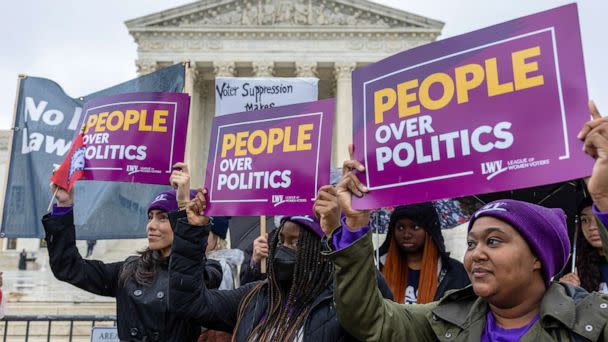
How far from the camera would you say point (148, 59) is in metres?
36.0

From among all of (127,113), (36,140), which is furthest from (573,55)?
(36,140)

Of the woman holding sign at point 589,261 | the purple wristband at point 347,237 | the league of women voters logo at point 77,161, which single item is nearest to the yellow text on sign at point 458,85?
the purple wristband at point 347,237

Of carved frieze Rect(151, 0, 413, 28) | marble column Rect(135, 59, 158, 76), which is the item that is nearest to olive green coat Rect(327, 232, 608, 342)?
marble column Rect(135, 59, 158, 76)

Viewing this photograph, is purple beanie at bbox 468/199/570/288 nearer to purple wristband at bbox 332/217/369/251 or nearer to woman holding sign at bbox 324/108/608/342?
woman holding sign at bbox 324/108/608/342

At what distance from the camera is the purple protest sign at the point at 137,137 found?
4.75 meters

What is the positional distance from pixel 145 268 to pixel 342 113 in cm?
3182

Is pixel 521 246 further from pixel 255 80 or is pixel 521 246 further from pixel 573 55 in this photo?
pixel 255 80

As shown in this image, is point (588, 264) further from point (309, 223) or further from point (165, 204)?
point (165, 204)

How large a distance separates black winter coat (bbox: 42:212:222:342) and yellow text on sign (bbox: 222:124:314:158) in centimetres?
89

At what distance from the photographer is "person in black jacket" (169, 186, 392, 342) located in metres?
2.84

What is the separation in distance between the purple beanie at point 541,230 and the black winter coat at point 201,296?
97 cm

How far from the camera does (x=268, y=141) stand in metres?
3.96

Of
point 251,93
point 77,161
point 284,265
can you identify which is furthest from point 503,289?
point 251,93

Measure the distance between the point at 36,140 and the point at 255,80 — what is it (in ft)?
8.17
